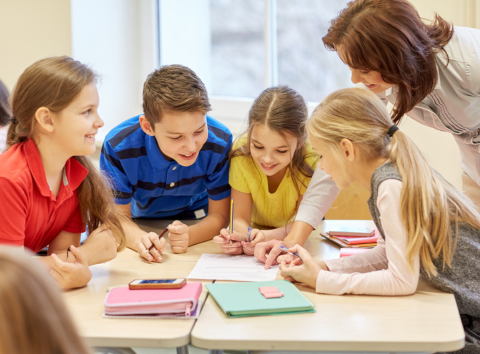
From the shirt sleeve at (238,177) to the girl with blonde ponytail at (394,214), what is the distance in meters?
0.46

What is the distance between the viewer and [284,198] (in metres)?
1.77

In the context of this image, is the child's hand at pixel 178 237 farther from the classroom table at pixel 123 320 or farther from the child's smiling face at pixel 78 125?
the child's smiling face at pixel 78 125

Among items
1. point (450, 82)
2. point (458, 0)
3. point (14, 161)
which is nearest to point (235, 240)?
point (14, 161)

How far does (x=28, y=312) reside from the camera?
48 centimetres

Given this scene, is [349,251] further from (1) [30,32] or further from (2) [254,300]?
(1) [30,32]

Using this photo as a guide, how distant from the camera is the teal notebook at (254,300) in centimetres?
107

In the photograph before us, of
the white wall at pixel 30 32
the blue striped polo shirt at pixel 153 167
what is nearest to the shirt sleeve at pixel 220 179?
the blue striped polo shirt at pixel 153 167

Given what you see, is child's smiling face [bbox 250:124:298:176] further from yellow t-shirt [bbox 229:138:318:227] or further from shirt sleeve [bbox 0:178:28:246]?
shirt sleeve [bbox 0:178:28:246]

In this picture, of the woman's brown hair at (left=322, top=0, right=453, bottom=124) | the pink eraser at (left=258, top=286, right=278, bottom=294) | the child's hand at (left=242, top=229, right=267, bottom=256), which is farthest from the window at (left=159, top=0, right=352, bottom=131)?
the pink eraser at (left=258, top=286, right=278, bottom=294)

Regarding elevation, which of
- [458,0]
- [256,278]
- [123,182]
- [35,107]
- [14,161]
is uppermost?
[458,0]

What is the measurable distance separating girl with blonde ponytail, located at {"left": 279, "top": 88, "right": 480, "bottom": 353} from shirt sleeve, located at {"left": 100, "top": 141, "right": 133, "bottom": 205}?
70cm

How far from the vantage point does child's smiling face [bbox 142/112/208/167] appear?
1567 mm

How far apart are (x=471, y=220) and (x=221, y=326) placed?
685 millimetres

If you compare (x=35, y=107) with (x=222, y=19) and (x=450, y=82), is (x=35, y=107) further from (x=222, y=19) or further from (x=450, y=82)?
(x=222, y=19)
